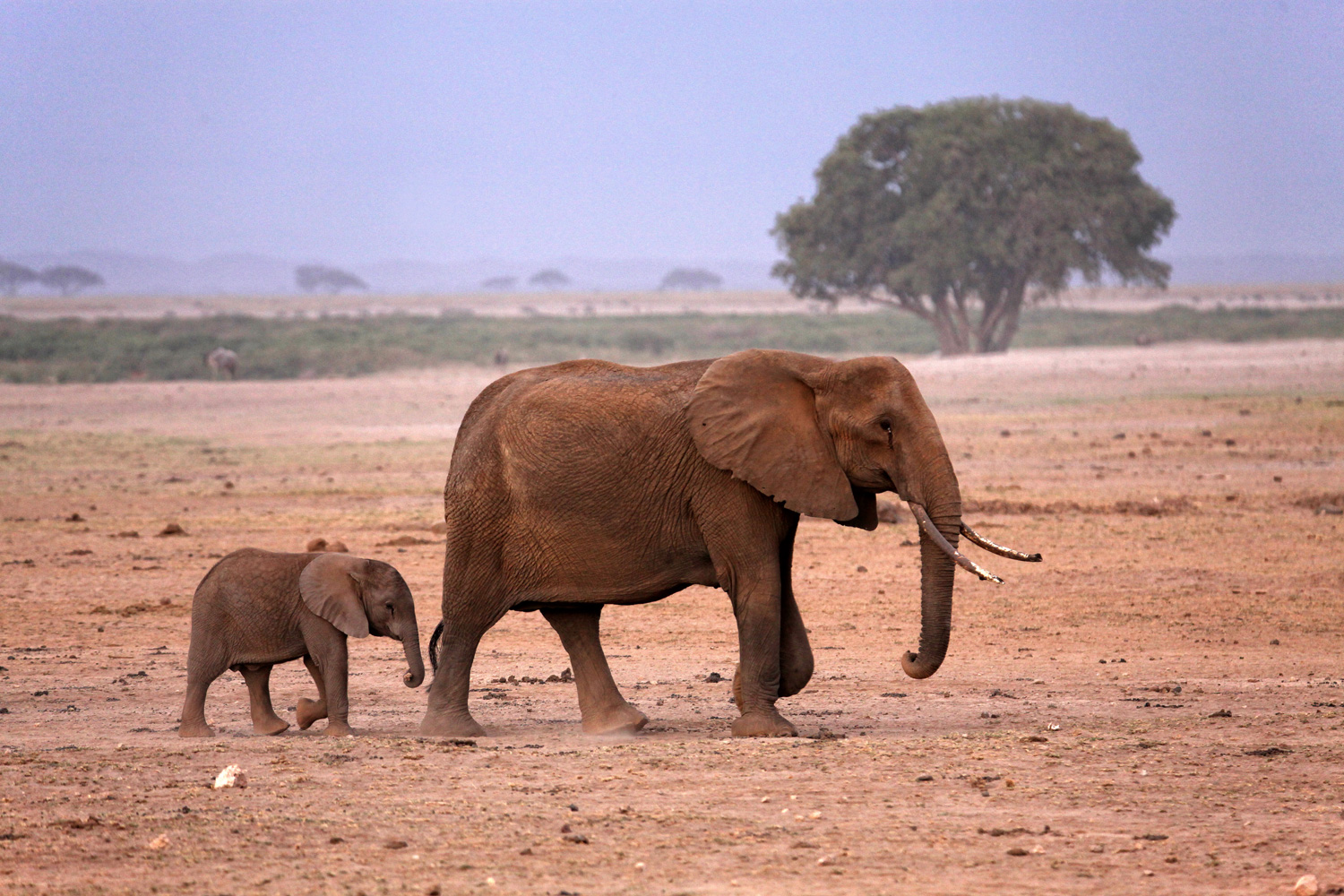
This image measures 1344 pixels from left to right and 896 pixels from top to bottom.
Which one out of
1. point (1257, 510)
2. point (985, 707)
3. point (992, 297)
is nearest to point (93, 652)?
point (985, 707)

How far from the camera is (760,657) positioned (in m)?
8.34

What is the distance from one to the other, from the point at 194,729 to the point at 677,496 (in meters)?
2.79

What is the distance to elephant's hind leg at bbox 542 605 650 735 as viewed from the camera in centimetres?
866

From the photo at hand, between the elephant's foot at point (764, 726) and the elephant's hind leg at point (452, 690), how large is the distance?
4.58ft

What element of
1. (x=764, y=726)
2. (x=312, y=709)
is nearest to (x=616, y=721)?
(x=764, y=726)

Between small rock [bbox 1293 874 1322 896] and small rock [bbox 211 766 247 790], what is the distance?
4312 mm

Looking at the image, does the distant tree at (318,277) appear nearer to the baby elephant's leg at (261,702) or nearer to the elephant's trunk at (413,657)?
the baby elephant's leg at (261,702)

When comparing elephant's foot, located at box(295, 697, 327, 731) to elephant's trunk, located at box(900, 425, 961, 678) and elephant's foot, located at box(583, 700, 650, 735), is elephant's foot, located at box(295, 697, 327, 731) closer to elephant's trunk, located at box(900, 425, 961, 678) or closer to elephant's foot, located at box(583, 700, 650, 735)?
elephant's foot, located at box(583, 700, 650, 735)

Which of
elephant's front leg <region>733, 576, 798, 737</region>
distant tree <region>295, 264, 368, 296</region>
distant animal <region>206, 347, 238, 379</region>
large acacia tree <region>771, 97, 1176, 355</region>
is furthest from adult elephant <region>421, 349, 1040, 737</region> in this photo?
distant tree <region>295, 264, 368, 296</region>

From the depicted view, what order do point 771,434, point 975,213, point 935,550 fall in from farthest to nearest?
point 975,213, point 771,434, point 935,550

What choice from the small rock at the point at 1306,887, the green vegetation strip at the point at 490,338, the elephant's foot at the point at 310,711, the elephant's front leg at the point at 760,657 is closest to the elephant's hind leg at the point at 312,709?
the elephant's foot at the point at 310,711

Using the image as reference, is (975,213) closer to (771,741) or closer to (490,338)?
(490,338)

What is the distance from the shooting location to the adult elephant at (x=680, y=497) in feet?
27.2

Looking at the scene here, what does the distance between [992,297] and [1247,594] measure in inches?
1548
